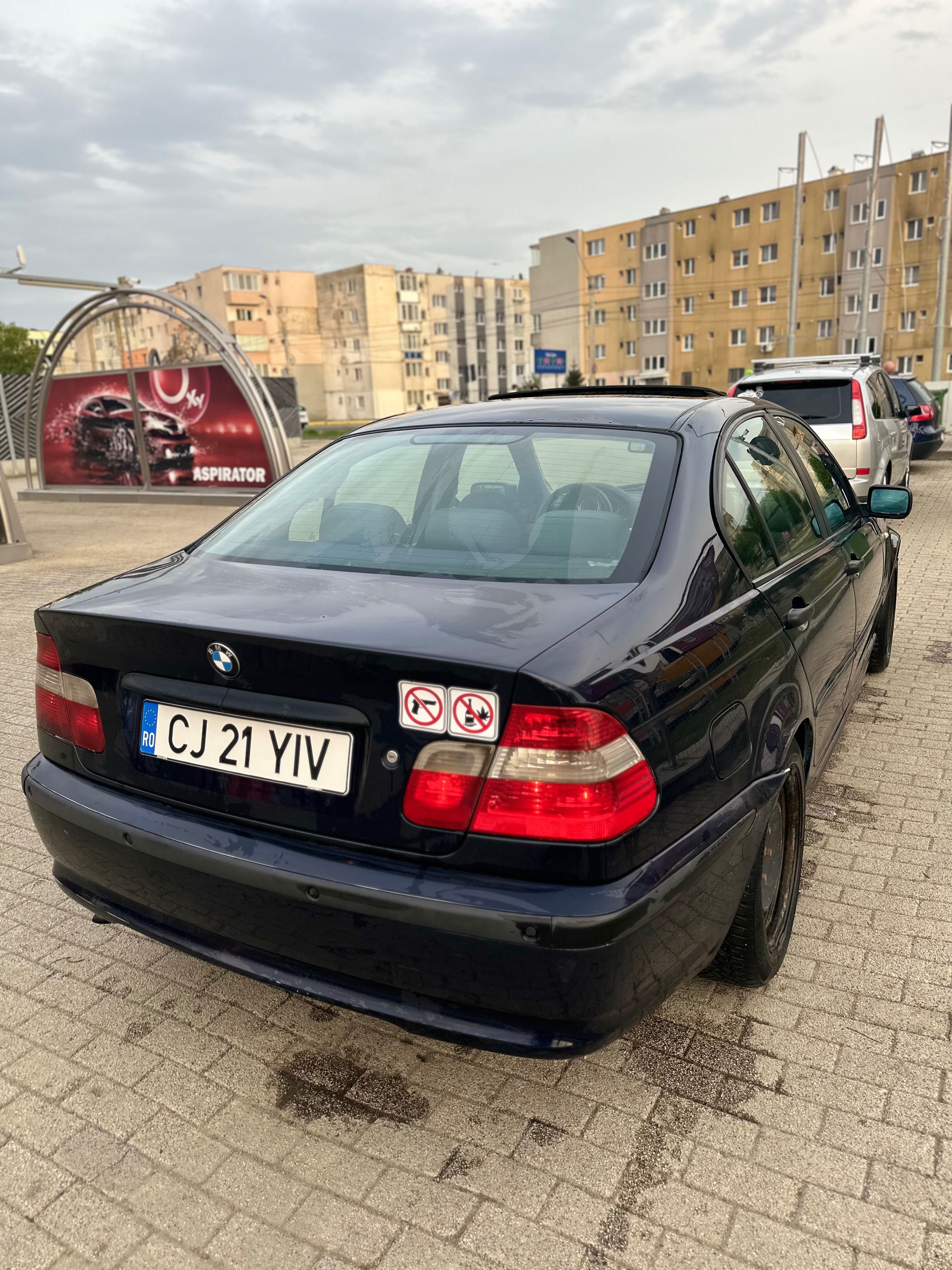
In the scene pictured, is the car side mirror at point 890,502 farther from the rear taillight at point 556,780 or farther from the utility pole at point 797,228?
the utility pole at point 797,228

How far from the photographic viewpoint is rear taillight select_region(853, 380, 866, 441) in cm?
986

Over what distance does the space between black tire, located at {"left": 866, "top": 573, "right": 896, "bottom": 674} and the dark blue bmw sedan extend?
8.47ft

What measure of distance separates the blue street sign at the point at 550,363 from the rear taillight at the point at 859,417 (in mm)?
46708

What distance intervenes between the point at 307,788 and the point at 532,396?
1954 mm

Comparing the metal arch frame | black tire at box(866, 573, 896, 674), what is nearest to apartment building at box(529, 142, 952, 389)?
the metal arch frame

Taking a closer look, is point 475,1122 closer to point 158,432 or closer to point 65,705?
point 65,705

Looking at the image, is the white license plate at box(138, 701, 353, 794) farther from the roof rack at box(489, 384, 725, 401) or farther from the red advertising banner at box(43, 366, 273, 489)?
the red advertising banner at box(43, 366, 273, 489)

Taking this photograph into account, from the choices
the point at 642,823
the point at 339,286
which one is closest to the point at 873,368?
the point at 642,823

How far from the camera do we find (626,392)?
3363mm

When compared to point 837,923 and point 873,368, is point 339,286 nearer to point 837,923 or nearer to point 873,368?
point 873,368

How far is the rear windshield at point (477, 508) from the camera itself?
2387mm

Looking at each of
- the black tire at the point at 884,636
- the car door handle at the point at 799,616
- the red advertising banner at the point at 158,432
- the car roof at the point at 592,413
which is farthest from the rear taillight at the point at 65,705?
the red advertising banner at the point at 158,432

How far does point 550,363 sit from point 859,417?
48.6m

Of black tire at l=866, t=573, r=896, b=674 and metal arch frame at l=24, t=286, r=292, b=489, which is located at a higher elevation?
metal arch frame at l=24, t=286, r=292, b=489
